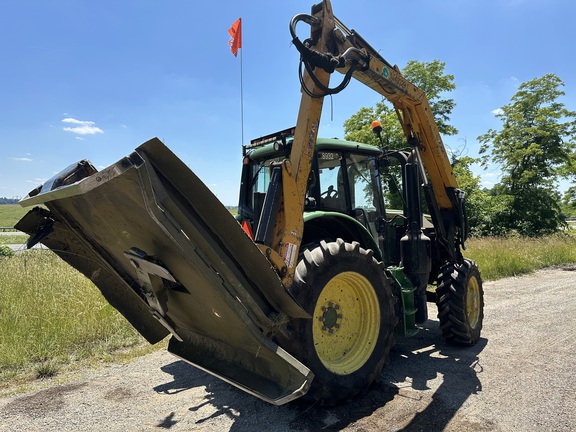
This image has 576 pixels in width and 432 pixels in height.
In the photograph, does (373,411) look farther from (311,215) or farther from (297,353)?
(311,215)

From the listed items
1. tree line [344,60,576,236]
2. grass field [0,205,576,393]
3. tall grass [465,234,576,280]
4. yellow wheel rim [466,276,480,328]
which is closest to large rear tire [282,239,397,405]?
yellow wheel rim [466,276,480,328]

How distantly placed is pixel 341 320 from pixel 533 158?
Answer: 2161cm

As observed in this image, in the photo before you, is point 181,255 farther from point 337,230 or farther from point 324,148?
point 324,148

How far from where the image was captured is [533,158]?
2069 cm

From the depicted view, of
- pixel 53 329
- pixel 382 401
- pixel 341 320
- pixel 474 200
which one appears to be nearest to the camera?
pixel 382 401

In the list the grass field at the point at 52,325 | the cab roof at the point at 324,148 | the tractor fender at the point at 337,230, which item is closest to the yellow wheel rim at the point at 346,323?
the tractor fender at the point at 337,230

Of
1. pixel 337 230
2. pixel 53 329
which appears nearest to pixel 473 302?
pixel 337 230

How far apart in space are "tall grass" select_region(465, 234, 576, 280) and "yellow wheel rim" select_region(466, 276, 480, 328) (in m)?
5.98

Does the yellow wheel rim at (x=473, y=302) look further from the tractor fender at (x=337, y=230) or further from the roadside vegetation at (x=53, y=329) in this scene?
the roadside vegetation at (x=53, y=329)

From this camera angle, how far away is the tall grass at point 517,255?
11.2 meters

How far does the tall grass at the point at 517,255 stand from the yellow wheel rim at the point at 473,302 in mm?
5978

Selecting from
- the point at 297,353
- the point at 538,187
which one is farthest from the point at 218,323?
the point at 538,187

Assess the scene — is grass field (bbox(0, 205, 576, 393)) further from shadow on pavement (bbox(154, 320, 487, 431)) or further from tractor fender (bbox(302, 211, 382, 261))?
tractor fender (bbox(302, 211, 382, 261))

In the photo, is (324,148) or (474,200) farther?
(474,200)
